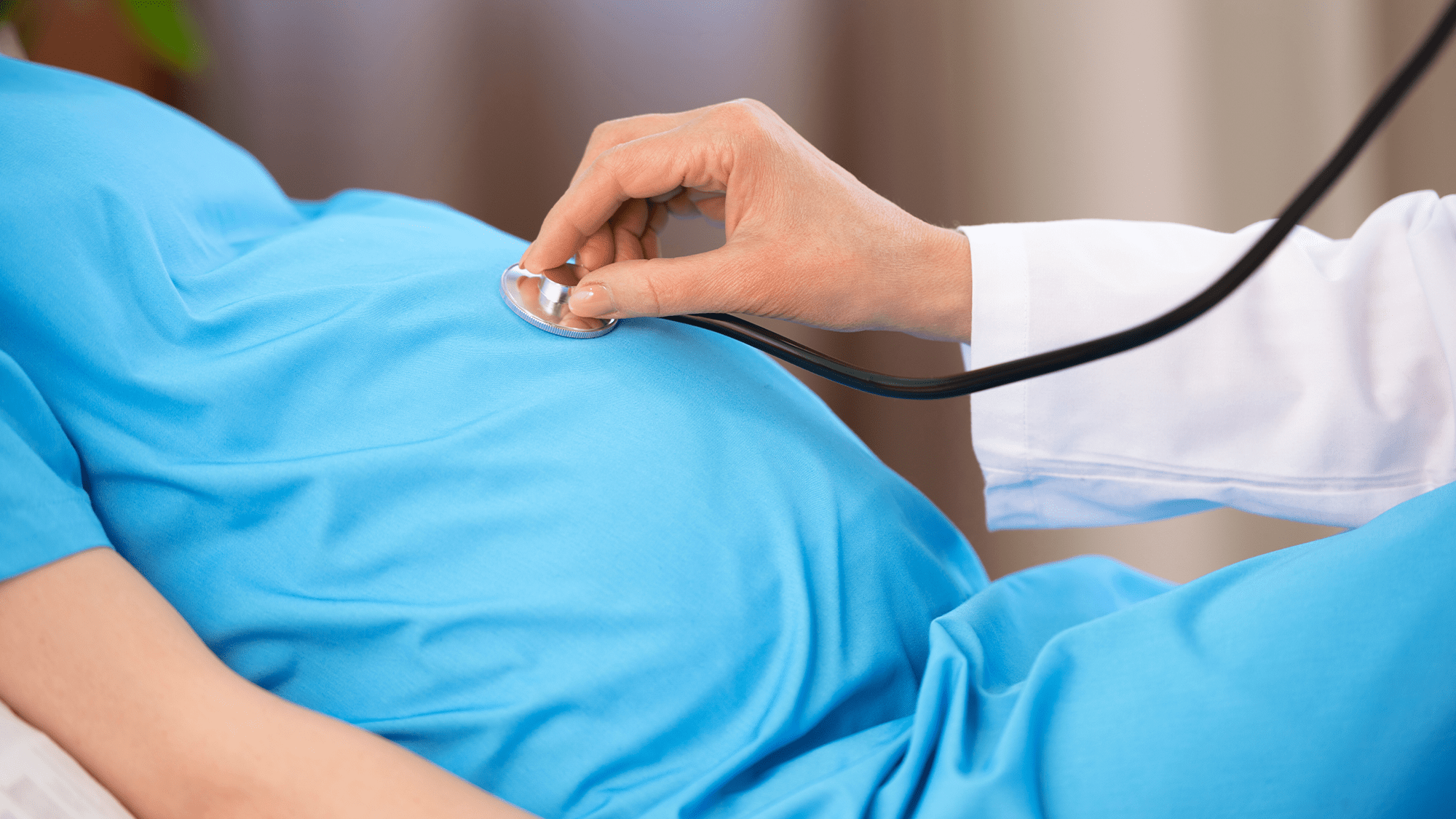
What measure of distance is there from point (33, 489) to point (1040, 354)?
0.58 metres

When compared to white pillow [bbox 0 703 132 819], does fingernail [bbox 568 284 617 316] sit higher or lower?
higher

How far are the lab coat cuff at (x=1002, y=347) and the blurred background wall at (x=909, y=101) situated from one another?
2.51ft

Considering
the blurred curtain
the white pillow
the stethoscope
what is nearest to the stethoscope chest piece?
the stethoscope

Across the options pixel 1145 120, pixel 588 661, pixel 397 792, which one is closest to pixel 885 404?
pixel 1145 120

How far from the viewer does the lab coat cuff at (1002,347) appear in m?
0.65

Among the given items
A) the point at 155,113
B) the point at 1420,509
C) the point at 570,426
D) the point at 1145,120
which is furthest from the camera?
the point at 1145,120

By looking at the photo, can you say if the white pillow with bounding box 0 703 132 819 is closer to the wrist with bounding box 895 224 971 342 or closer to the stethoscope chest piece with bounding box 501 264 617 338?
the stethoscope chest piece with bounding box 501 264 617 338

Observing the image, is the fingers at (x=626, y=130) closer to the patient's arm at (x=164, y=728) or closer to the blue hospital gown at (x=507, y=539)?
the blue hospital gown at (x=507, y=539)

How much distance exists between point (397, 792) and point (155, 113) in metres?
0.60

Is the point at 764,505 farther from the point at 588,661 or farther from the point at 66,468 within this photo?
the point at 66,468

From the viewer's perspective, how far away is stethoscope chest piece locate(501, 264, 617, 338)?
0.56 meters

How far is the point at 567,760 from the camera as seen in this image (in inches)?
19.6

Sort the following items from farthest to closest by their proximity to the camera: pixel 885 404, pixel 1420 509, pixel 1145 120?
pixel 885 404 → pixel 1145 120 → pixel 1420 509

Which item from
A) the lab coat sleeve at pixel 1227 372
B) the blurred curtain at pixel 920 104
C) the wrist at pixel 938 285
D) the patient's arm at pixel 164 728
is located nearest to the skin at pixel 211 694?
the patient's arm at pixel 164 728
